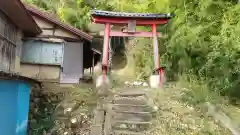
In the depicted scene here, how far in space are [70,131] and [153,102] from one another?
3.11 m

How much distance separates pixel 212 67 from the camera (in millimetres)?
11273

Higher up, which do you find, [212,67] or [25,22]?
[25,22]

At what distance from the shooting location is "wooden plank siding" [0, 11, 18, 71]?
11.1 metres

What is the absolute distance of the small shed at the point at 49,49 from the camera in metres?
16.1

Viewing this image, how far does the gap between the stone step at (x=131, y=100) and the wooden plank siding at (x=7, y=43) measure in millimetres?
4232

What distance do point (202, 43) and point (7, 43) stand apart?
24.2 ft

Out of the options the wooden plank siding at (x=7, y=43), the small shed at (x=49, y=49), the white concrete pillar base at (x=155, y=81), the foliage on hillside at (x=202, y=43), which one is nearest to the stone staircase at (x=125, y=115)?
the white concrete pillar base at (x=155, y=81)

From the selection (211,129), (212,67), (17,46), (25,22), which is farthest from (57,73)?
(211,129)

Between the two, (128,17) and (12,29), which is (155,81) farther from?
(12,29)

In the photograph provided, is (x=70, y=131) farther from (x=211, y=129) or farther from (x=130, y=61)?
(x=130, y=61)

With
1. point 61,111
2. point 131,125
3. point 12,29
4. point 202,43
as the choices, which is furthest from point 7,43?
point 202,43

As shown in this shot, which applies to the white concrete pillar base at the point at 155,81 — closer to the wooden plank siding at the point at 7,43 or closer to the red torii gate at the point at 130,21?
the red torii gate at the point at 130,21

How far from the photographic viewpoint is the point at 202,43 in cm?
1188

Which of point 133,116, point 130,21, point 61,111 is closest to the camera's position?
point 133,116
